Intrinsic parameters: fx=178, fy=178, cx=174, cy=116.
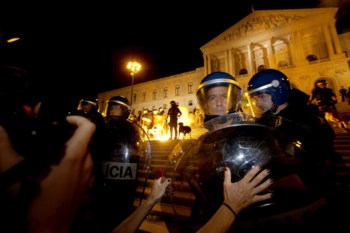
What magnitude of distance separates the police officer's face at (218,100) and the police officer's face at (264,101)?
0.85 metres

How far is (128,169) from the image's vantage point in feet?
6.82

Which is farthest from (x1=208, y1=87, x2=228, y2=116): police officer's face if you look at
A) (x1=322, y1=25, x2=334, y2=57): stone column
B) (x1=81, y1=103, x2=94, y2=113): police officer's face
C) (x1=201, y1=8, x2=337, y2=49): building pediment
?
(x1=201, y1=8, x2=337, y2=49): building pediment

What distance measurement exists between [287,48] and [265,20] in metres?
6.81

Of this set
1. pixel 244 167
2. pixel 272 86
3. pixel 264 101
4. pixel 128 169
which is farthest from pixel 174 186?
pixel 272 86

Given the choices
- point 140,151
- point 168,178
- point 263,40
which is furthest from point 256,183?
point 263,40

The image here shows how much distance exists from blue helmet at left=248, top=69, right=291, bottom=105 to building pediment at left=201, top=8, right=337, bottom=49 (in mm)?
37653

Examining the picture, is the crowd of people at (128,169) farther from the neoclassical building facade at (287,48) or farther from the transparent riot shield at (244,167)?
the neoclassical building facade at (287,48)

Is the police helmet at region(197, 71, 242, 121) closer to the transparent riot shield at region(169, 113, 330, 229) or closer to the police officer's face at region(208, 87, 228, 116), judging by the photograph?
the police officer's face at region(208, 87, 228, 116)

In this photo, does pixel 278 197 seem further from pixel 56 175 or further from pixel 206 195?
pixel 56 175

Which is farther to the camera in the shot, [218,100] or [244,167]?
[218,100]

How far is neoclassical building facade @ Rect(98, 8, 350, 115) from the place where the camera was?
28672mm

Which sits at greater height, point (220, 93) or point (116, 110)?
point (220, 93)

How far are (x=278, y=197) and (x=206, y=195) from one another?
0.49 m

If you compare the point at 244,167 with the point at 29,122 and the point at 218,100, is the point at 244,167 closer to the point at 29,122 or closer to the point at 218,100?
the point at 29,122
